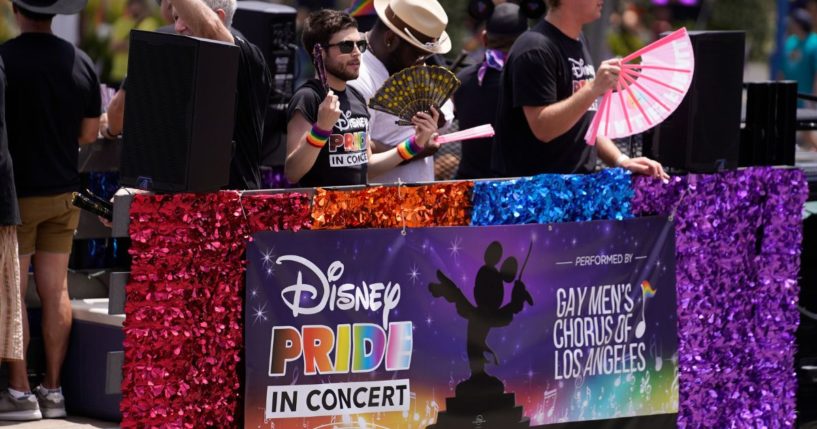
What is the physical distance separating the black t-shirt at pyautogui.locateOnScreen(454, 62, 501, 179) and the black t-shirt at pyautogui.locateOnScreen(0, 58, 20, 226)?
8.70 ft

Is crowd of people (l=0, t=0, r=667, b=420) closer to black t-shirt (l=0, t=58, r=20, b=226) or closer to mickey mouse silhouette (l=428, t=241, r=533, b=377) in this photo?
black t-shirt (l=0, t=58, r=20, b=226)

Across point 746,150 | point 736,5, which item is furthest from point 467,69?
point 736,5

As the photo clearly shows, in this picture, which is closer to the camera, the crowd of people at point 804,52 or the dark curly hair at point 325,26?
the dark curly hair at point 325,26

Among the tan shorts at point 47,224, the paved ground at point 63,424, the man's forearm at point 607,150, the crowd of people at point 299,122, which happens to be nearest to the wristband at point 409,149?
the crowd of people at point 299,122

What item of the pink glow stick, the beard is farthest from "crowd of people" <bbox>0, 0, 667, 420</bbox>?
the pink glow stick

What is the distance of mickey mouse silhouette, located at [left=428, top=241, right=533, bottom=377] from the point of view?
543 cm

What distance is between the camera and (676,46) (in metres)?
5.87

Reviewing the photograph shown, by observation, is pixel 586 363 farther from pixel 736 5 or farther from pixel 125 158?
pixel 736 5

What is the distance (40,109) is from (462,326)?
2.00 meters

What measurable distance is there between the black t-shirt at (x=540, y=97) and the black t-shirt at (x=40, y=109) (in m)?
1.84

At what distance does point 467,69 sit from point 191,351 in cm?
326

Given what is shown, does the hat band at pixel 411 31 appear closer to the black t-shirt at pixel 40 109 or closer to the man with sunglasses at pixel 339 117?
the man with sunglasses at pixel 339 117

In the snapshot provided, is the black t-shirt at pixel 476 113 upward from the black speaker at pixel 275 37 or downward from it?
downward

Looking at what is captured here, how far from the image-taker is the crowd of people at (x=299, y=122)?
220 inches
